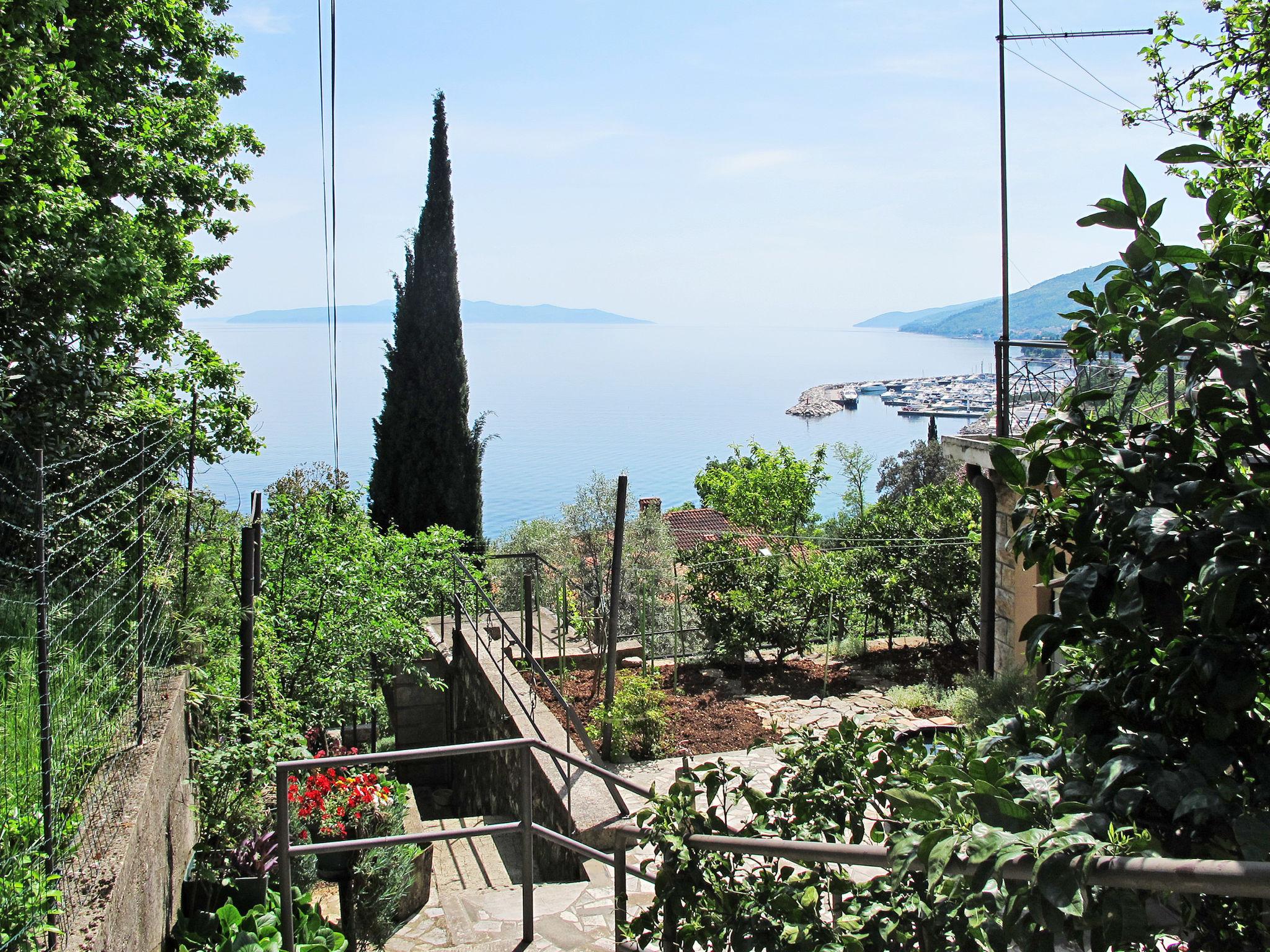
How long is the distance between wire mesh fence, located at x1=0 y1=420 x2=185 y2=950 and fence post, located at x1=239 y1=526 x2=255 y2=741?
0.43 metres

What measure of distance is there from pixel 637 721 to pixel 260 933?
3.62m

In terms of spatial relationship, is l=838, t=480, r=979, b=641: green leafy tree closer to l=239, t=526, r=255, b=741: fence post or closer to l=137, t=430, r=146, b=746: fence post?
l=239, t=526, r=255, b=741: fence post

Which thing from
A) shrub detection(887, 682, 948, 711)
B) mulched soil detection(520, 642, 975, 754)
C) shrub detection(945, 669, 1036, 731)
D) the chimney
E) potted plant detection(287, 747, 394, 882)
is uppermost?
the chimney

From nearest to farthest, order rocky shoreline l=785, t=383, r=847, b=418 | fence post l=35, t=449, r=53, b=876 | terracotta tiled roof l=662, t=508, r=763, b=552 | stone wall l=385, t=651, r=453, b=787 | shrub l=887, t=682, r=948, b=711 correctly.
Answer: fence post l=35, t=449, r=53, b=876
shrub l=887, t=682, r=948, b=711
stone wall l=385, t=651, r=453, b=787
terracotta tiled roof l=662, t=508, r=763, b=552
rocky shoreline l=785, t=383, r=847, b=418

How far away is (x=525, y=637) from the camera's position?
9891 mm

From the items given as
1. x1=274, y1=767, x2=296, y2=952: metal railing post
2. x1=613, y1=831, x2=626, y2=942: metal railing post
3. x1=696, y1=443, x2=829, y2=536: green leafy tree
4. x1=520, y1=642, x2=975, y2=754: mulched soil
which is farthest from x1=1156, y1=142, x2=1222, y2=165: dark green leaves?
x1=696, y1=443, x2=829, y2=536: green leafy tree

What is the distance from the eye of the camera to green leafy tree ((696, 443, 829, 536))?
33.8 metres

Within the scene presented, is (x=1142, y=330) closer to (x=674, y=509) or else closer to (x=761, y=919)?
(x=761, y=919)

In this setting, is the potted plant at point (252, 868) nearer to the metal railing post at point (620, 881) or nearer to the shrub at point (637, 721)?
the metal railing post at point (620, 881)

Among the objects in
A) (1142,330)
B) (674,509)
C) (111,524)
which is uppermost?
(1142,330)

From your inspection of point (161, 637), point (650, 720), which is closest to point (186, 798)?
point (161, 637)

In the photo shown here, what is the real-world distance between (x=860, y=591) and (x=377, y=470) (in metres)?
14.3

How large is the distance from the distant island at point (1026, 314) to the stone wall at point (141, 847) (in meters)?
3.34

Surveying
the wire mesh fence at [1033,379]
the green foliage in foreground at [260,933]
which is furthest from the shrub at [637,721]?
the wire mesh fence at [1033,379]
